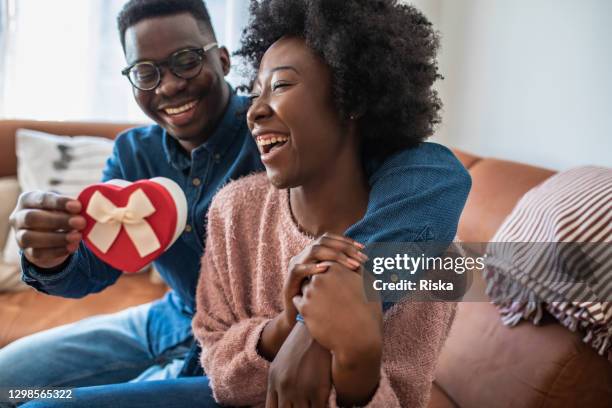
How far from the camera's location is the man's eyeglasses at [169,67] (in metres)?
1.17

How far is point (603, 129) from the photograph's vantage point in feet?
5.21

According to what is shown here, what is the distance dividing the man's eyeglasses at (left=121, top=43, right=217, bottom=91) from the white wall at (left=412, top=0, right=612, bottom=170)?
119 centimetres

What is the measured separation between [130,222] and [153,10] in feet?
1.68

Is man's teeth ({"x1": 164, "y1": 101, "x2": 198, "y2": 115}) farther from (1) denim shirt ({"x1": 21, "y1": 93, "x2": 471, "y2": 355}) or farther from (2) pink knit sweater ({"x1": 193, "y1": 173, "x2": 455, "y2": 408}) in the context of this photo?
(2) pink knit sweater ({"x1": 193, "y1": 173, "x2": 455, "y2": 408})

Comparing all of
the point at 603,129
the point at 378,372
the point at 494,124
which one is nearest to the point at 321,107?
the point at 378,372

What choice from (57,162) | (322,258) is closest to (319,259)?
(322,258)

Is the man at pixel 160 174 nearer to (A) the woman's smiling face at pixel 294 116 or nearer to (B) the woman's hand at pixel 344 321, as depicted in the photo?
(A) the woman's smiling face at pixel 294 116

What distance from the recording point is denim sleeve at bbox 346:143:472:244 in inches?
31.8

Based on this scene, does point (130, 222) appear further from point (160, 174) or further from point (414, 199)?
point (414, 199)

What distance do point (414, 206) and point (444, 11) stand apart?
205 cm

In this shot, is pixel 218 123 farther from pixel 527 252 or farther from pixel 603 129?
pixel 603 129

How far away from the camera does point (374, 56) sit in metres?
0.90

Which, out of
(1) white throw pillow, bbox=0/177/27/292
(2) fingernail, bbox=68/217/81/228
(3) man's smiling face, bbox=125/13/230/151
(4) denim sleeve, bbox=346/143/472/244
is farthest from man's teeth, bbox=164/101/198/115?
(1) white throw pillow, bbox=0/177/27/292

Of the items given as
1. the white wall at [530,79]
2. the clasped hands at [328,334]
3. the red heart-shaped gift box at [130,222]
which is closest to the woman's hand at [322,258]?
the clasped hands at [328,334]
